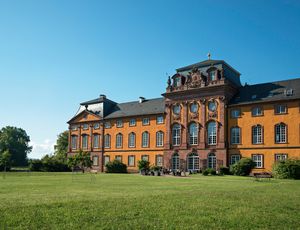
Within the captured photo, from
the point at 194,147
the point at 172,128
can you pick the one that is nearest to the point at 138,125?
the point at 172,128

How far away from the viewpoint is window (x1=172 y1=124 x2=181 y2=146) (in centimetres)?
5169

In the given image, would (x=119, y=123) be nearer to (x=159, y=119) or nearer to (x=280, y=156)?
(x=159, y=119)

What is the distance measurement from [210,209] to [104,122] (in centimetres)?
5160

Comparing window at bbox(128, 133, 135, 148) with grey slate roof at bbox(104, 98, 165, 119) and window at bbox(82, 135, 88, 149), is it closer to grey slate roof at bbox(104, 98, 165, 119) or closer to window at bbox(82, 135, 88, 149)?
grey slate roof at bbox(104, 98, 165, 119)

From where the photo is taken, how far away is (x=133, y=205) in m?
→ 12.5

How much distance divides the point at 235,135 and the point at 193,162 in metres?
7.59

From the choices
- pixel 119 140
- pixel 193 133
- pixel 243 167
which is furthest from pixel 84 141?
pixel 243 167

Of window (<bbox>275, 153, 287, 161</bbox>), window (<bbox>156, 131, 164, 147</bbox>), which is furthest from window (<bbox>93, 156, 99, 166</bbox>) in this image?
window (<bbox>275, 153, 287, 161</bbox>)

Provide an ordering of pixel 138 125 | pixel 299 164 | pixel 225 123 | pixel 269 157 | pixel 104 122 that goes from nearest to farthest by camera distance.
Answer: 1. pixel 299 164
2. pixel 269 157
3. pixel 225 123
4. pixel 138 125
5. pixel 104 122

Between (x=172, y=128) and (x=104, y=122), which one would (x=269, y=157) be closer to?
(x=172, y=128)

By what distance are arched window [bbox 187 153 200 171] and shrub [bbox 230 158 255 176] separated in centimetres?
783

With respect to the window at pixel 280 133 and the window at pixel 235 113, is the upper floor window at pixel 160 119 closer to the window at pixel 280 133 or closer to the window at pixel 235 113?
the window at pixel 235 113

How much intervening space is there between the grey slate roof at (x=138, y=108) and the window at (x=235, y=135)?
12733 millimetres

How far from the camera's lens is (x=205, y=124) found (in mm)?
48688
